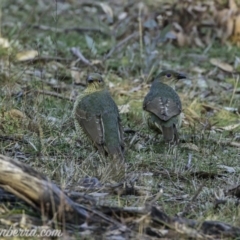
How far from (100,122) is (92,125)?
0.09 m

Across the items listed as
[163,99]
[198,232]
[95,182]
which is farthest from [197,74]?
[198,232]

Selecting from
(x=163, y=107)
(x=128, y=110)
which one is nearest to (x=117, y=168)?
(x=163, y=107)

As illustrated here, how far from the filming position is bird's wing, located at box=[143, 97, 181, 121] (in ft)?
27.6

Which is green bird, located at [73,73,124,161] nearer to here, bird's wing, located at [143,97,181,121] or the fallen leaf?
bird's wing, located at [143,97,181,121]

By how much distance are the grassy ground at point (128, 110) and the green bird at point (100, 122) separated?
16cm

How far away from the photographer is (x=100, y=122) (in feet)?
25.2

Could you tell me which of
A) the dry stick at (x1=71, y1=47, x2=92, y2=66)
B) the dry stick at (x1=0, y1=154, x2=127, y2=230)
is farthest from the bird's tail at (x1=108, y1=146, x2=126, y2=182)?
the dry stick at (x1=71, y1=47, x2=92, y2=66)

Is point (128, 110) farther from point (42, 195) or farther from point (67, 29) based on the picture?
point (42, 195)

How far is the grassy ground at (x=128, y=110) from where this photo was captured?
639 centimetres

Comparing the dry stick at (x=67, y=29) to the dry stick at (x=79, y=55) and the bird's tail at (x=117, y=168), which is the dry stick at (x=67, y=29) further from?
the bird's tail at (x=117, y=168)

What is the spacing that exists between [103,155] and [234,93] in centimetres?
388

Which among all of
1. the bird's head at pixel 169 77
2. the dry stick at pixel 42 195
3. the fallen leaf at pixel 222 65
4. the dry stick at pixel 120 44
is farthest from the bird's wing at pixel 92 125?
the fallen leaf at pixel 222 65

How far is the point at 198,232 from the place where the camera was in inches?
194

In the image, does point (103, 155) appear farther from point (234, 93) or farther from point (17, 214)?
point (234, 93)
